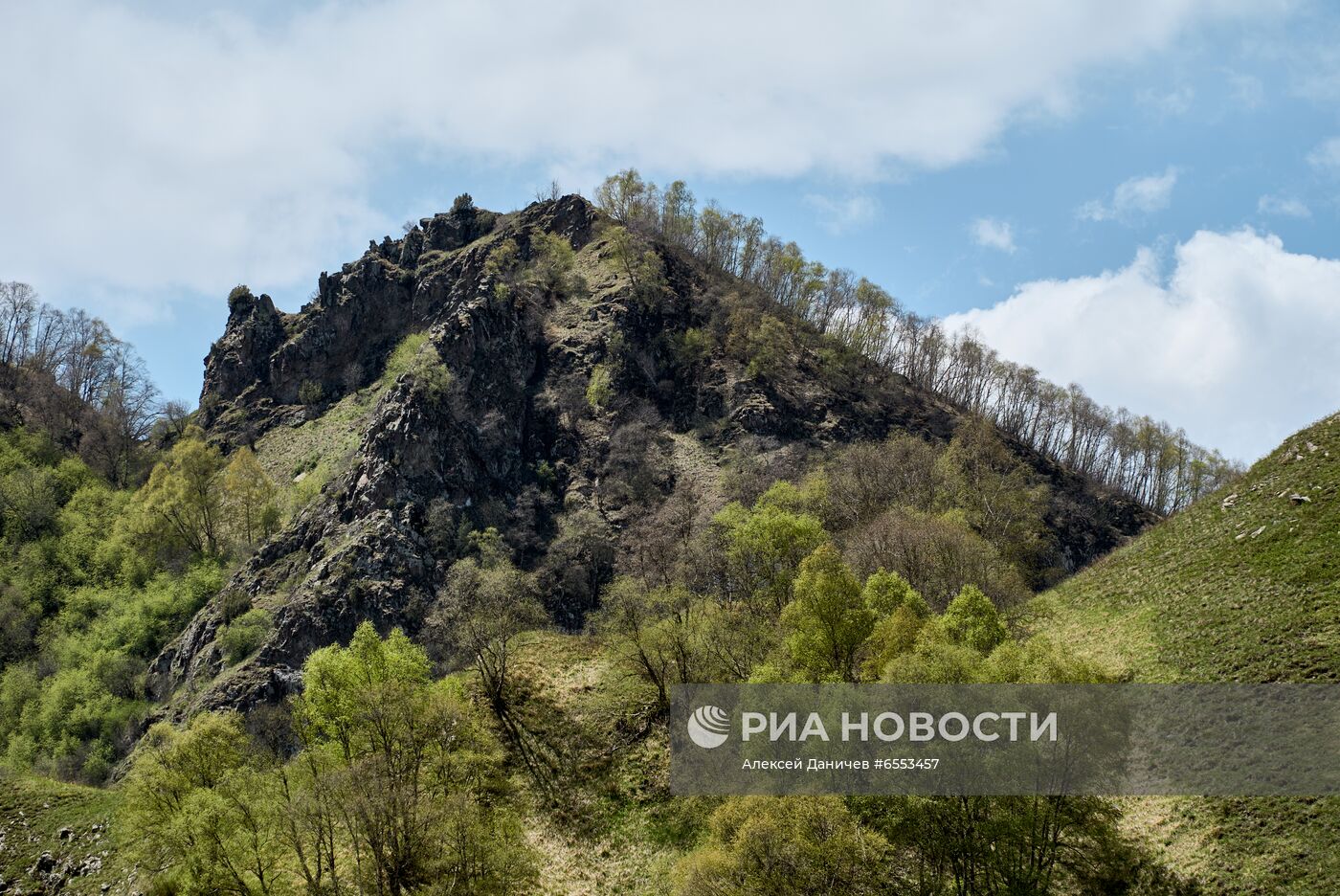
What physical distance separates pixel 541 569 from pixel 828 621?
175ft

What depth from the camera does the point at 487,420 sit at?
99562 millimetres

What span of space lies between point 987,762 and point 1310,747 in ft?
46.9

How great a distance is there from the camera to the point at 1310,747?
29.7m

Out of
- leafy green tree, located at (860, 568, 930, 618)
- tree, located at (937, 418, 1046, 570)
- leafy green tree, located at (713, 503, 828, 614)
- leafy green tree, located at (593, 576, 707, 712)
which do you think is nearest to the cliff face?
tree, located at (937, 418, 1046, 570)

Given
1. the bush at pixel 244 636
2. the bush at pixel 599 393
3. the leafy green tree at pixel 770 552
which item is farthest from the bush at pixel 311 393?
the leafy green tree at pixel 770 552

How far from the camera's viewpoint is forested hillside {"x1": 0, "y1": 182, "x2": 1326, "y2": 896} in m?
31.5

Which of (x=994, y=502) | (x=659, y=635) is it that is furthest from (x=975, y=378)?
(x=659, y=635)

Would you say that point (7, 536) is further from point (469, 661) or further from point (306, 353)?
point (469, 661)

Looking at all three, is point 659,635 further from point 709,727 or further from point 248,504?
point 248,504

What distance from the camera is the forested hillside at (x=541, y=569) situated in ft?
104

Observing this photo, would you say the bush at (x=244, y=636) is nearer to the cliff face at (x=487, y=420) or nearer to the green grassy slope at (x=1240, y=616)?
the cliff face at (x=487, y=420)

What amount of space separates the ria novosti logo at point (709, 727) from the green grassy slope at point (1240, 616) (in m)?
18.7

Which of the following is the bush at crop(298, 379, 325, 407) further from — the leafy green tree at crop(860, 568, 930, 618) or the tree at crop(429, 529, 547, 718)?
the leafy green tree at crop(860, 568, 930, 618)

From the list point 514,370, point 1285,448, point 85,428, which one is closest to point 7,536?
point 85,428
